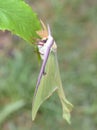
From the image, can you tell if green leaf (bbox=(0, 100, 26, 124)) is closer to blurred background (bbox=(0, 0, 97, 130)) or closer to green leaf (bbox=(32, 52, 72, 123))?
blurred background (bbox=(0, 0, 97, 130))

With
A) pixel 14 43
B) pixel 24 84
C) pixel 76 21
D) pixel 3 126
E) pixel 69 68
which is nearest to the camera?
pixel 3 126

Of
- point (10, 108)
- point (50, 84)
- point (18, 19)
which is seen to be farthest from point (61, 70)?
point (18, 19)

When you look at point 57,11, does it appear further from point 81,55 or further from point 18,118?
point 18,118

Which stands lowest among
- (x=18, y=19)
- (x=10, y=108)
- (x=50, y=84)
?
(x=10, y=108)

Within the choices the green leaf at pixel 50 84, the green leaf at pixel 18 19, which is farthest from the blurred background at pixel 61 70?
the green leaf at pixel 18 19

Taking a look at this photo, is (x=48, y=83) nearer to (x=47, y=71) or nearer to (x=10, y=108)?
(x=47, y=71)

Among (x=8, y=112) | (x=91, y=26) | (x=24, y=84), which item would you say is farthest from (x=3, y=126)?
(x=91, y=26)
